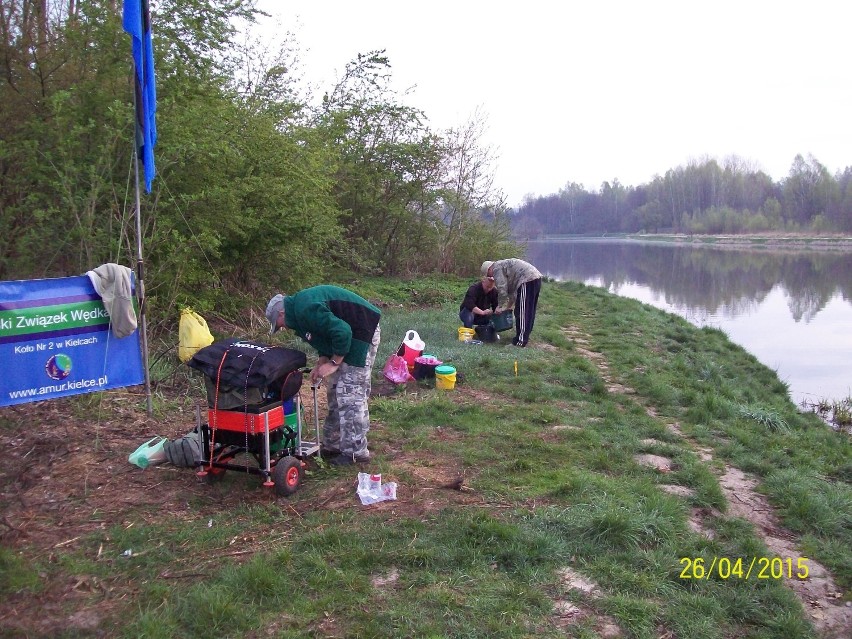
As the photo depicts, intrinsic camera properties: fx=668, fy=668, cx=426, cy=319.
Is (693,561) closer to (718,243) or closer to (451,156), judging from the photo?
(451,156)

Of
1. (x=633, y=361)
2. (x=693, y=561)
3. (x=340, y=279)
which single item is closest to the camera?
(x=693, y=561)

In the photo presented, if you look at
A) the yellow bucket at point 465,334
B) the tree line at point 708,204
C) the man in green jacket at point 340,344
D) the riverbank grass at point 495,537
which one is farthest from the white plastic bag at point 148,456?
the tree line at point 708,204

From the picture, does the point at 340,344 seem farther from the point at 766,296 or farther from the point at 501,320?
the point at 766,296

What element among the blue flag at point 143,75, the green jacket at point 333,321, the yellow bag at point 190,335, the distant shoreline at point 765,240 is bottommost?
the yellow bag at point 190,335

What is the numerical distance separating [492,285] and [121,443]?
6335 millimetres

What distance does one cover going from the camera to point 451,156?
2256 centimetres

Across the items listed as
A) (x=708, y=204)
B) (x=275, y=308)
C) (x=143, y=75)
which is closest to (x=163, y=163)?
(x=143, y=75)

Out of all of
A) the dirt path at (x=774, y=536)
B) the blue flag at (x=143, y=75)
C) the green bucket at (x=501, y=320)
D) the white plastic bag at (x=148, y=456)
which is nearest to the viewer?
the dirt path at (x=774, y=536)

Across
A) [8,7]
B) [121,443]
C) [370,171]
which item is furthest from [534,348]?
[370,171]

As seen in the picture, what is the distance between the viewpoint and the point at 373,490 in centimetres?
472

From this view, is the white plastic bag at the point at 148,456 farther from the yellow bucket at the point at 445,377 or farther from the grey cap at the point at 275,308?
the yellow bucket at the point at 445,377

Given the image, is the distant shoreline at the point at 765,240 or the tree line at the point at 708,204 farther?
the tree line at the point at 708,204

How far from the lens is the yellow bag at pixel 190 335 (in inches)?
287
